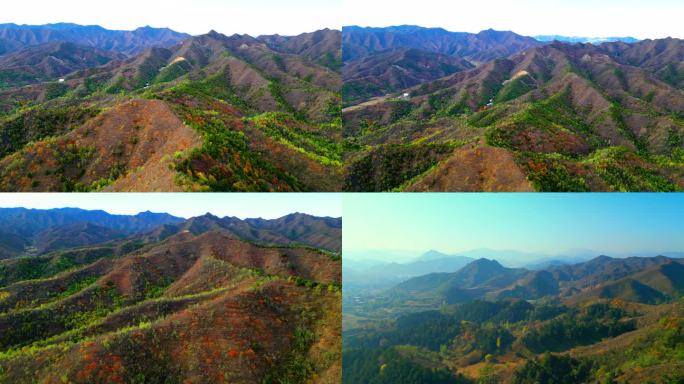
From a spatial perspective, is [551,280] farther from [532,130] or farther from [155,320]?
[532,130]

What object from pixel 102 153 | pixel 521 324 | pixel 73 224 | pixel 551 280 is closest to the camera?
pixel 521 324

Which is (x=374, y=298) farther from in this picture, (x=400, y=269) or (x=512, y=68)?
(x=512, y=68)

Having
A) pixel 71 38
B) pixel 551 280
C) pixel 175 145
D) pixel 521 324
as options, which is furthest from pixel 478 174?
pixel 71 38

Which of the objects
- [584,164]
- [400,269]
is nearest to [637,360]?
[400,269]

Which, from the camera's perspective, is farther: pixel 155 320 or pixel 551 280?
pixel 155 320

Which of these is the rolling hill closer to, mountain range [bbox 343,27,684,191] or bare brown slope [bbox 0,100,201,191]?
mountain range [bbox 343,27,684,191]
